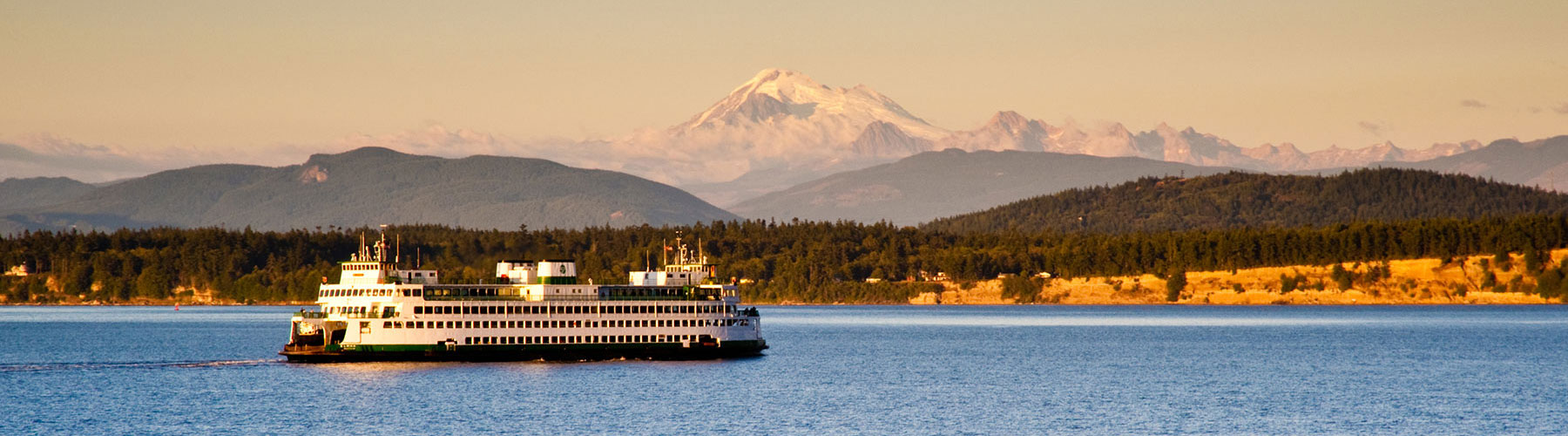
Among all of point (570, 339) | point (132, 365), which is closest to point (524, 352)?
point (570, 339)

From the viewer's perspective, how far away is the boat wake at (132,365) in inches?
5497

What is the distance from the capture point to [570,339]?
5428 inches

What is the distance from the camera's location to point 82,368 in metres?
140

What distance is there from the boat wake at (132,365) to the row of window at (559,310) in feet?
58.9

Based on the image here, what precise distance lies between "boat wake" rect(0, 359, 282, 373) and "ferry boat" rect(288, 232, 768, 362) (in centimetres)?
517

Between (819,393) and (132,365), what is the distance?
57911 mm

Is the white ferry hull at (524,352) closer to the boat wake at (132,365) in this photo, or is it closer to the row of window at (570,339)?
the row of window at (570,339)

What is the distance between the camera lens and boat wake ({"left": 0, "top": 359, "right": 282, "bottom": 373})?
A: 458 feet

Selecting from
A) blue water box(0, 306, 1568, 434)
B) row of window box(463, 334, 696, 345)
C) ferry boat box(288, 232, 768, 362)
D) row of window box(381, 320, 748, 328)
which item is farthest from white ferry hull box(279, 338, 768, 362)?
row of window box(381, 320, 748, 328)

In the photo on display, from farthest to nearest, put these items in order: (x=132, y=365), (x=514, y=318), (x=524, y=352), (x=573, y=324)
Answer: (x=132, y=365), (x=573, y=324), (x=514, y=318), (x=524, y=352)

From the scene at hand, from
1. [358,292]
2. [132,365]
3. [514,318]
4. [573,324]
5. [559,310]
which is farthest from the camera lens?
[132,365]

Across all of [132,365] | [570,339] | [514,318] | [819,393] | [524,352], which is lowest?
[819,393]

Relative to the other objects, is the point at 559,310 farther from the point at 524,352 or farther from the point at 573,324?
the point at 524,352

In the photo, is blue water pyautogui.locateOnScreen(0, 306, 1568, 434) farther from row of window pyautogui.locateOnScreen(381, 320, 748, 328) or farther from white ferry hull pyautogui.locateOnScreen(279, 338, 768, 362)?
row of window pyautogui.locateOnScreen(381, 320, 748, 328)
